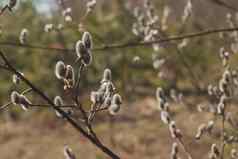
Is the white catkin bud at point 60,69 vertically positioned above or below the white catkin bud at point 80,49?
below

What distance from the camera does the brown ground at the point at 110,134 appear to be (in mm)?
7469

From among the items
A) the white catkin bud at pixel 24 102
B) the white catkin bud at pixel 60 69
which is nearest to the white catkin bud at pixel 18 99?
the white catkin bud at pixel 24 102

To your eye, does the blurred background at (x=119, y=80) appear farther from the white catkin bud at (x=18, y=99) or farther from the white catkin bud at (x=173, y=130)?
the white catkin bud at (x=18, y=99)

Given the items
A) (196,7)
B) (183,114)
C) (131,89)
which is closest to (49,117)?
(131,89)

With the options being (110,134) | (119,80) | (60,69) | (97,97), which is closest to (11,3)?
(60,69)

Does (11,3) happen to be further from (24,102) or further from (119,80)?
(119,80)

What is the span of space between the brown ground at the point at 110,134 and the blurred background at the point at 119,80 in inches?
0.5

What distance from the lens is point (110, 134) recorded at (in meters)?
7.56

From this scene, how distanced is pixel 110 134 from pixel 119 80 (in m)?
2.52

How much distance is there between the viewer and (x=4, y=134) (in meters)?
8.96

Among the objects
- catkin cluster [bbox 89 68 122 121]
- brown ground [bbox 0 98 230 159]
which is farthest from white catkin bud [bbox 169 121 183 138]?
brown ground [bbox 0 98 230 159]

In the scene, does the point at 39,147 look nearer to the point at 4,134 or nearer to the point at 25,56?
the point at 4,134

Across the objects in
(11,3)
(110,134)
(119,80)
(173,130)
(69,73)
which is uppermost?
(11,3)

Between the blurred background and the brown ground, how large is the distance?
13mm
